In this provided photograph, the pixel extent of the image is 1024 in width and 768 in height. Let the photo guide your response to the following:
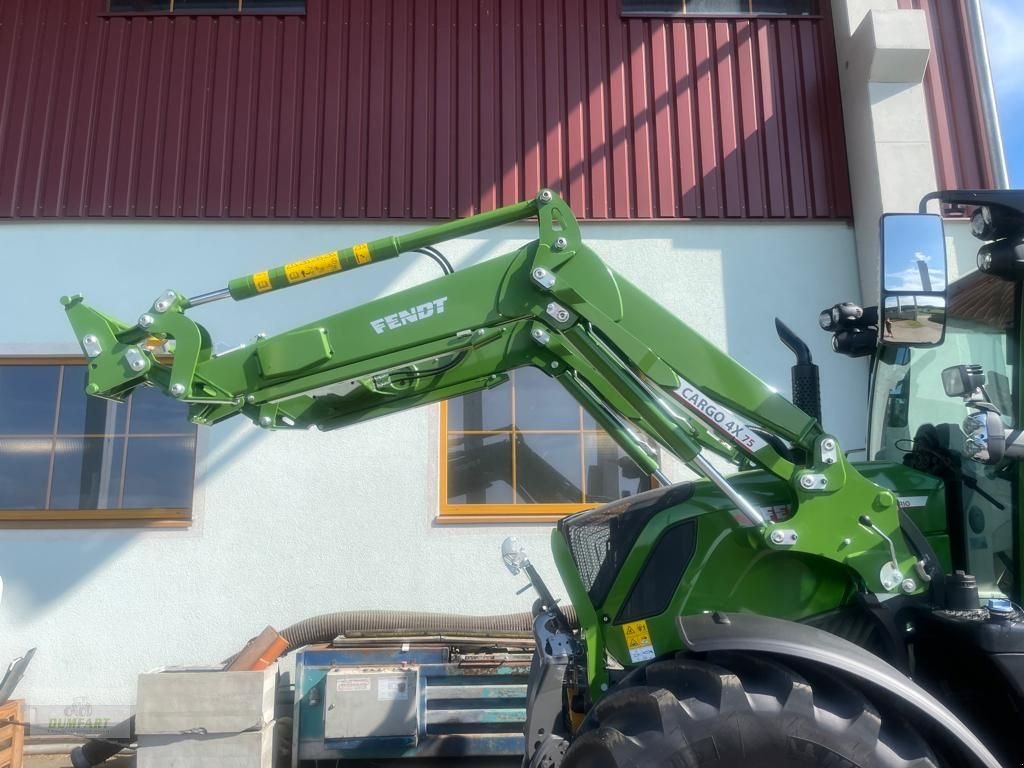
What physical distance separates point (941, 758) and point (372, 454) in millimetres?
4588

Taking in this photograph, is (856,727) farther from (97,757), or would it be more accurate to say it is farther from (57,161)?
(57,161)

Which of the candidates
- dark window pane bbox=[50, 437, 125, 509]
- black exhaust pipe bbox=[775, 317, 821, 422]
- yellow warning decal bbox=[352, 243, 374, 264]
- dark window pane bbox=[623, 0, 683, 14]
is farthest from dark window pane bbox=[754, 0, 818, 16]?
dark window pane bbox=[50, 437, 125, 509]

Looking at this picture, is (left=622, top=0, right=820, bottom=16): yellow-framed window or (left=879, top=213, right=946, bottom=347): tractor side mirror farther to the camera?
(left=622, top=0, right=820, bottom=16): yellow-framed window

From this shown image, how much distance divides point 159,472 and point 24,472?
1071 mm

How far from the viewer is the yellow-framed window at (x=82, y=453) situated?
614 cm

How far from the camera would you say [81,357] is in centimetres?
638

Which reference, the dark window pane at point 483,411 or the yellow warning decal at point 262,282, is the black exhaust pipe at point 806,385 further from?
the dark window pane at point 483,411

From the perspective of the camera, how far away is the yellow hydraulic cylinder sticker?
2674mm

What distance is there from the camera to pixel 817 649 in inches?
88.7

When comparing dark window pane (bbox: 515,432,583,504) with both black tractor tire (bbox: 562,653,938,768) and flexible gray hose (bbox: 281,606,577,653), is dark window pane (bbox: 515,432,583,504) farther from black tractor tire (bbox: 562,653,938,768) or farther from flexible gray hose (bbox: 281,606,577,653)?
black tractor tire (bbox: 562,653,938,768)

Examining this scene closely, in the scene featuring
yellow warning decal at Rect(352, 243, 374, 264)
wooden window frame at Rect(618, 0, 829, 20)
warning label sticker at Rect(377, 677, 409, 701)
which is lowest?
warning label sticker at Rect(377, 677, 409, 701)

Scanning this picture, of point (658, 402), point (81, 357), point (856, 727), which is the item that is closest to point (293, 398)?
point (658, 402)

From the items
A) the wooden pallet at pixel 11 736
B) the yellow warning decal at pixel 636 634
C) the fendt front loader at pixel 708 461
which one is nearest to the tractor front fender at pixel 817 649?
the fendt front loader at pixel 708 461

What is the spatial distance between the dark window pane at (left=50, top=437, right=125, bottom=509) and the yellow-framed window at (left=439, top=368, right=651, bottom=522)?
257 centimetres
